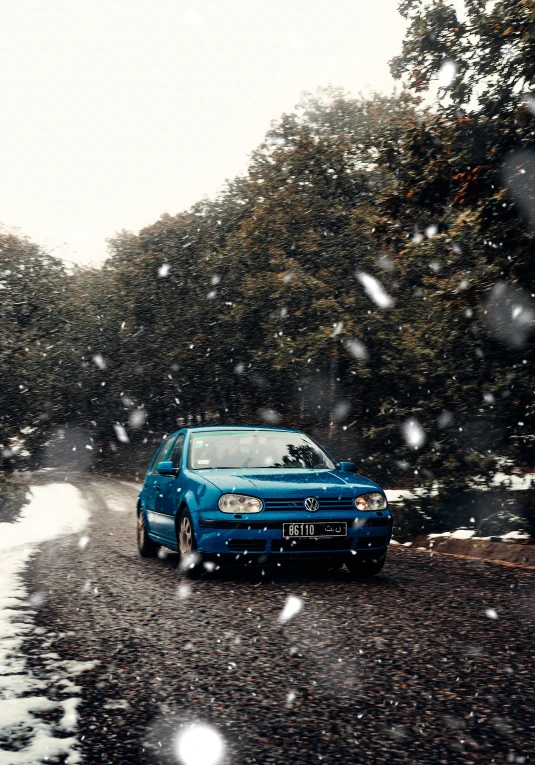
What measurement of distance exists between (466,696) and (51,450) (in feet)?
180

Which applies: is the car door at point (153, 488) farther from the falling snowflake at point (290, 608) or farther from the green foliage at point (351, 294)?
the green foliage at point (351, 294)

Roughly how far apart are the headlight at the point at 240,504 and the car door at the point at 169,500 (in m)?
1.01

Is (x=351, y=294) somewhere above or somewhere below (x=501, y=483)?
above

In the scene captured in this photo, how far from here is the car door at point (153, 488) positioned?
36.5 ft

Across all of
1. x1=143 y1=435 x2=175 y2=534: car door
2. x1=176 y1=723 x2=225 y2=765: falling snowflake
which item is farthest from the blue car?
x1=176 y1=723 x2=225 y2=765: falling snowflake

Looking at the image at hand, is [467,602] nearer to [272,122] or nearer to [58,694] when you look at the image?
[58,694]

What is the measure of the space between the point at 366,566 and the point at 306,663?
13.0 ft

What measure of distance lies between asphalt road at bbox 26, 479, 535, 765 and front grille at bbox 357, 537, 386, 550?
13.4 inches

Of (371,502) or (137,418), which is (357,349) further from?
(371,502)

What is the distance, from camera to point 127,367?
151 ft

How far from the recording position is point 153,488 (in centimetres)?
1140

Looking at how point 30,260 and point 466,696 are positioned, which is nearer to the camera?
point 466,696

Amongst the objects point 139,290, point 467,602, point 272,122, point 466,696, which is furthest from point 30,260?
point 466,696

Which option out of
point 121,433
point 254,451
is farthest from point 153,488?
point 121,433
